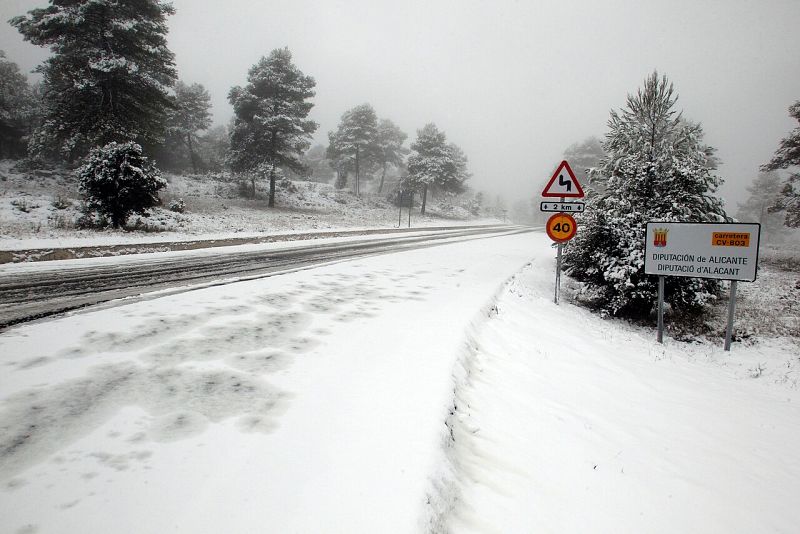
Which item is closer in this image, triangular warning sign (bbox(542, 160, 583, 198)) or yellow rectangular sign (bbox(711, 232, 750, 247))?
yellow rectangular sign (bbox(711, 232, 750, 247))

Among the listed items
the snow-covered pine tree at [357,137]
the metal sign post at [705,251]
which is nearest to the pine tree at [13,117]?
the snow-covered pine tree at [357,137]

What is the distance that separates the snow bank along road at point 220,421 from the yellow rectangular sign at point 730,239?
5.89 metres

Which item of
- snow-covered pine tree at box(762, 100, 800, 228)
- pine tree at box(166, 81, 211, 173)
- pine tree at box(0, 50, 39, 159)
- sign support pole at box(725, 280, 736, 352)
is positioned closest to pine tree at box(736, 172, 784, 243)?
snow-covered pine tree at box(762, 100, 800, 228)

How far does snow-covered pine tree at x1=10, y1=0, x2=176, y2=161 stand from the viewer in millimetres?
17078

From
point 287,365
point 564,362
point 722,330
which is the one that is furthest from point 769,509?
point 722,330

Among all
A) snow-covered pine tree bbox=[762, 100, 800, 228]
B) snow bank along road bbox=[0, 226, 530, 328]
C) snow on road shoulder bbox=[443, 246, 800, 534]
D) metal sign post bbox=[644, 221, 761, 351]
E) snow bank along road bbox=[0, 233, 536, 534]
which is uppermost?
snow-covered pine tree bbox=[762, 100, 800, 228]

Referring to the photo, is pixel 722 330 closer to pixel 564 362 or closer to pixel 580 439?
pixel 564 362

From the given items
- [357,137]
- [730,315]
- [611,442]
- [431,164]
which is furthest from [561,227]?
[357,137]

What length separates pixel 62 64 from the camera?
713 inches

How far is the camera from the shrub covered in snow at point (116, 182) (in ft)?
45.7

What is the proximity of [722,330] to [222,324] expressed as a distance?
10.8m

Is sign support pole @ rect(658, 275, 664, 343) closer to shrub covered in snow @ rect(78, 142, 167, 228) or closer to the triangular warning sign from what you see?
the triangular warning sign

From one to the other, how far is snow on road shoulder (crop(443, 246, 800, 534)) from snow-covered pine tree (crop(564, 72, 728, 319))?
2.84 meters

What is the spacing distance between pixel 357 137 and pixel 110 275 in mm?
43312
